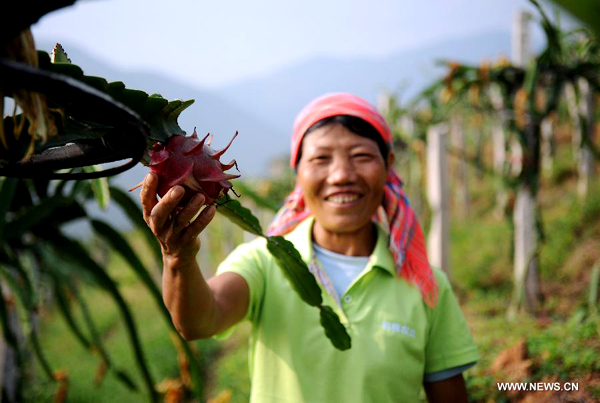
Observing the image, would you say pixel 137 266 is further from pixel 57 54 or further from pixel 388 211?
pixel 57 54

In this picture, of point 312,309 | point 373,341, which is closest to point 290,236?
point 312,309

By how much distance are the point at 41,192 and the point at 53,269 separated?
29 cm

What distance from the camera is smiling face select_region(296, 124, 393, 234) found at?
1.17 m

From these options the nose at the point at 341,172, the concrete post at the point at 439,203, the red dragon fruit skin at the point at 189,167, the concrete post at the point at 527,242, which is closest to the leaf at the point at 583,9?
the red dragon fruit skin at the point at 189,167

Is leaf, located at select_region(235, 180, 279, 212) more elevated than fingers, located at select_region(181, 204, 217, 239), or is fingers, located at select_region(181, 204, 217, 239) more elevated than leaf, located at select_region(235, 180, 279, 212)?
fingers, located at select_region(181, 204, 217, 239)

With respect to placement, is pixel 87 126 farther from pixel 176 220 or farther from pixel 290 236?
pixel 290 236

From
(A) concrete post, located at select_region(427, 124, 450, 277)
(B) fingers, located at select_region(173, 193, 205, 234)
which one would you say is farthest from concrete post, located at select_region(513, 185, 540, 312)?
(B) fingers, located at select_region(173, 193, 205, 234)

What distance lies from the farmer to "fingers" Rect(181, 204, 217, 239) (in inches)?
11.6

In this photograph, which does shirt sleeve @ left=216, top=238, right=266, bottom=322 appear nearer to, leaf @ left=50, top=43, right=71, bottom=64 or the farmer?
the farmer

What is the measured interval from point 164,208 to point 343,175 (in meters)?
0.56

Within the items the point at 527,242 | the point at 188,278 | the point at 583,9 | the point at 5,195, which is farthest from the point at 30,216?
the point at 527,242

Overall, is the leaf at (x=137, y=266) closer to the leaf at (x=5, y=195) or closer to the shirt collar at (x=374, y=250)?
the leaf at (x=5, y=195)

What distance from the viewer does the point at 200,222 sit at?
2.31 ft

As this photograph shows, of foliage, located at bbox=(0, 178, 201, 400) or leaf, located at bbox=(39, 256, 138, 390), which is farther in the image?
leaf, located at bbox=(39, 256, 138, 390)
